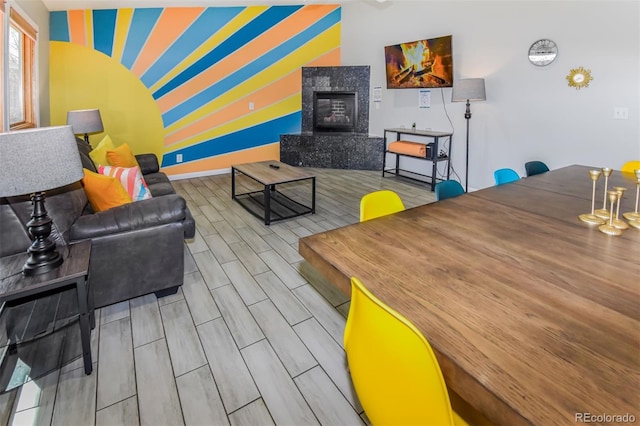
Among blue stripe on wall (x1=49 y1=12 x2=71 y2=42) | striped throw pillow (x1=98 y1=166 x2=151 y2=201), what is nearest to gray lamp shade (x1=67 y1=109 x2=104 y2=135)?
blue stripe on wall (x1=49 y1=12 x2=71 y2=42)

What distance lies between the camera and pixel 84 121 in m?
4.11

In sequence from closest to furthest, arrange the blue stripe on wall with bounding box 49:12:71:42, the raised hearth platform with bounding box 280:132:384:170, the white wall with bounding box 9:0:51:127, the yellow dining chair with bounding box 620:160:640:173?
the yellow dining chair with bounding box 620:160:640:173 < the white wall with bounding box 9:0:51:127 < the blue stripe on wall with bounding box 49:12:71:42 < the raised hearth platform with bounding box 280:132:384:170

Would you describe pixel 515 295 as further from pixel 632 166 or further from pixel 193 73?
pixel 193 73

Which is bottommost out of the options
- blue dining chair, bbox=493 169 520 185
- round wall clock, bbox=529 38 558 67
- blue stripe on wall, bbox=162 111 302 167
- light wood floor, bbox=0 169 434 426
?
light wood floor, bbox=0 169 434 426

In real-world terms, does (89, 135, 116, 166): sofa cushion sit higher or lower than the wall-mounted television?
lower

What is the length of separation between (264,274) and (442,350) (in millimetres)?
2079

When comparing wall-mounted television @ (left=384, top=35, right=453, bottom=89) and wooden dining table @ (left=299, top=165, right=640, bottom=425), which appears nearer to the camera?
wooden dining table @ (left=299, top=165, right=640, bottom=425)

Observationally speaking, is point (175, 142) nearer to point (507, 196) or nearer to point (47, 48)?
point (47, 48)

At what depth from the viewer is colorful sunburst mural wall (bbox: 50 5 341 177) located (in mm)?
4891

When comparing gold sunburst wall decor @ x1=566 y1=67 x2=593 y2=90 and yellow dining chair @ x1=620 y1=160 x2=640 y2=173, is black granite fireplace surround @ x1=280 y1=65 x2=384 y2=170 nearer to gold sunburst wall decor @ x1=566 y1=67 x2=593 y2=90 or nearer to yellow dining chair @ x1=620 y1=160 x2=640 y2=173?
gold sunburst wall decor @ x1=566 y1=67 x2=593 y2=90

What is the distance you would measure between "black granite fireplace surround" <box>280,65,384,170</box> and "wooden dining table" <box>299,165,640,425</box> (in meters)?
Answer: 4.56

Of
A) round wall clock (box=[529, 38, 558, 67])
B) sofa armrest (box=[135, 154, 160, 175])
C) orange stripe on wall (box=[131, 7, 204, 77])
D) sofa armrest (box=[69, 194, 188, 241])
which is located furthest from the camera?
Answer: orange stripe on wall (box=[131, 7, 204, 77])

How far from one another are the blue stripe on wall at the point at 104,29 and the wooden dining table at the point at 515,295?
522 cm

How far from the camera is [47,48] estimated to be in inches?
181
